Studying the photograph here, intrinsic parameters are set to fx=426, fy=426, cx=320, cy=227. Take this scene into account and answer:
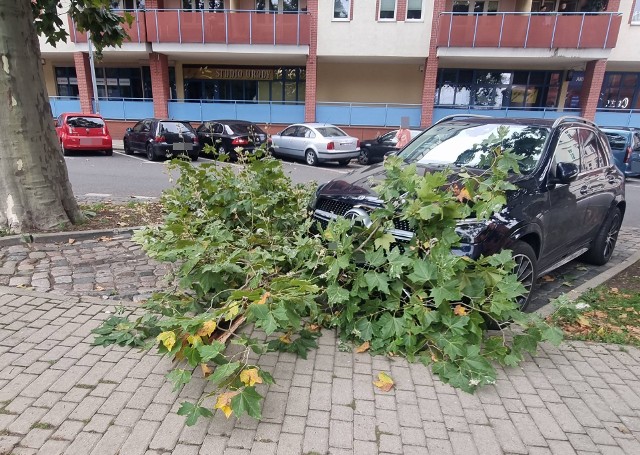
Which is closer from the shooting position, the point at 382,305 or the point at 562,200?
the point at 382,305

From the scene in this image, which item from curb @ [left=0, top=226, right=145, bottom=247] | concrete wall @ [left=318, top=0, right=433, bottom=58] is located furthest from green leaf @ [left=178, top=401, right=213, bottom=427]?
concrete wall @ [left=318, top=0, right=433, bottom=58]

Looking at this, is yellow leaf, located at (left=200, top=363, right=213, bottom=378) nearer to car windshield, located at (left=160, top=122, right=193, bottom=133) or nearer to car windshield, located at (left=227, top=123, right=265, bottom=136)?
car windshield, located at (left=227, top=123, right=265, bottom=136)

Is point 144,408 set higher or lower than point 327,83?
lower

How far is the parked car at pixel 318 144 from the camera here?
15.3m

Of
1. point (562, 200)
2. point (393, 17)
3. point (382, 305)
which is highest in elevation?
point (393, 17)

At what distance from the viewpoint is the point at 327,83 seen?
73.8ft

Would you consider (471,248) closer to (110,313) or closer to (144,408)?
(144,408)

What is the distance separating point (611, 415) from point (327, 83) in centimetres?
2173

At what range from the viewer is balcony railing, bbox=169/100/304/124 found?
67.6ft

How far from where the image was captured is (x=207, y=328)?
8.61ft

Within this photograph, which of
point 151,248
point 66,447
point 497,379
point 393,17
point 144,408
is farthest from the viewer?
point 393,17

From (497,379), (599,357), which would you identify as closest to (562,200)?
(599,357)

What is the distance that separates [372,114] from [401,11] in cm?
473

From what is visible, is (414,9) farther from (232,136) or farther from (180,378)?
(180,378)
